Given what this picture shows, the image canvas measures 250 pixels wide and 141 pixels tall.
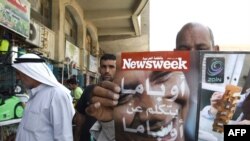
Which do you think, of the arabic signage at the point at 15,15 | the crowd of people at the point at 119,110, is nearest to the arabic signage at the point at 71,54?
the arabic signage at the point at 15,15

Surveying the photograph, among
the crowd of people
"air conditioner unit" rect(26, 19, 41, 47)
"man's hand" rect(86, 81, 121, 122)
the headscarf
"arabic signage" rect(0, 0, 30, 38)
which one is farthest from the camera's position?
"air conditioner unit" rect(26, 19, 41, 47)

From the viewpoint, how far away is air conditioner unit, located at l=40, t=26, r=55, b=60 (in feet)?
35.8

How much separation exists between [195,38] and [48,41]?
31.2ft

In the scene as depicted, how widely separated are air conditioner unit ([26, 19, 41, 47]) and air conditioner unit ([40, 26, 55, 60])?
16.0 inches

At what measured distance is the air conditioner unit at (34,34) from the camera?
9.66 m

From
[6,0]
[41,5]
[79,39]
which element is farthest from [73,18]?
[6,0]

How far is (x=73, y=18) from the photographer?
647 inches

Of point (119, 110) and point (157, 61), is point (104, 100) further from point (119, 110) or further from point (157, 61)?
point (157, 61)

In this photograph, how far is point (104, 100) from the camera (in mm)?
2025

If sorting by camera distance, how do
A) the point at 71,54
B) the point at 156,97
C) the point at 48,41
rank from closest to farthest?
the point at 156,97, the point at 48,41, the point at 71,54

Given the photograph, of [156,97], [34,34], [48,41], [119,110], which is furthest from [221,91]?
[48,41]

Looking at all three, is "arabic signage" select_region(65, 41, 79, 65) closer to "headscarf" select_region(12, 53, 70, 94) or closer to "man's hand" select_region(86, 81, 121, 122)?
"headscarf" select_region(12, 53, 70, 94)

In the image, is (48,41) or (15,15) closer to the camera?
(15,15)

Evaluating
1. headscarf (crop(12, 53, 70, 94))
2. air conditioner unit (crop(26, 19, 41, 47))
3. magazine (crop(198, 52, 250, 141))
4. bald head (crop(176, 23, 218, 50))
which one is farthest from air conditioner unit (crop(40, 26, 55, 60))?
magazine (crop(198, 52, 250, 141))
